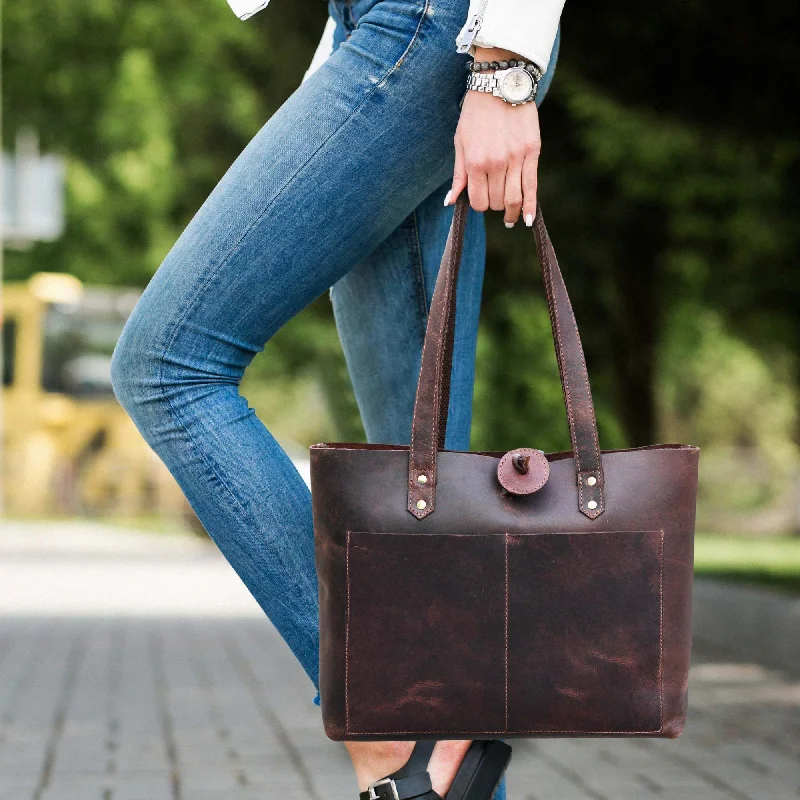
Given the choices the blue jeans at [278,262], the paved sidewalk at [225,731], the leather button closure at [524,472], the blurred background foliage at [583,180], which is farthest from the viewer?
the blurred background foliage at [583,180]

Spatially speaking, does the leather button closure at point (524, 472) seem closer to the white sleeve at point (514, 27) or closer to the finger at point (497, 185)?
the finger at point (497, 185)

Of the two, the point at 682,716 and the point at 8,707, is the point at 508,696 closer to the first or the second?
the point at 682,716

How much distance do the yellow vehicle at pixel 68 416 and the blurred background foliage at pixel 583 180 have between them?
1.09 m

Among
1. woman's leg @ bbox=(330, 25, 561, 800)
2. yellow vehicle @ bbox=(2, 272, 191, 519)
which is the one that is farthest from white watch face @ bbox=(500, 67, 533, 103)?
yellow vehicle @ bbox=(2, 272, 191, 519)

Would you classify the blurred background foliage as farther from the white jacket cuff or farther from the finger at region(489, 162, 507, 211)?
the finger at region(489, 162, 507, 211)

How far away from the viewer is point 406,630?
1781 millimetres

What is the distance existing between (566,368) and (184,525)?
57.7 feet

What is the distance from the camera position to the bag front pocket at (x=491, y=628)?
1775mm

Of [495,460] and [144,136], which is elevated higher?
[144,136]

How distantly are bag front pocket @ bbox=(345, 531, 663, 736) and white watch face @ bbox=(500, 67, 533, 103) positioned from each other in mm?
593

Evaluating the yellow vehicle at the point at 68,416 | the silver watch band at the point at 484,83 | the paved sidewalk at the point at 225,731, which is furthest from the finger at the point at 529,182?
the yellow vehicle at the point at 68,416

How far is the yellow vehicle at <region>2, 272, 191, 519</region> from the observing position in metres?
20.5

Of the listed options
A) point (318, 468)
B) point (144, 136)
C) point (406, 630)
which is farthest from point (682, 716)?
point (144, 136)

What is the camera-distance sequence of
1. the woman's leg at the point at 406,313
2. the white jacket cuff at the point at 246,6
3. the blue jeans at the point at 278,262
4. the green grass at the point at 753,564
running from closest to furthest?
the blue jeans at the point at 278,262, the white jacket cuff at the point at 246,6, the woman's leg at the point at 406,313, the green grass at the point at 753,564
